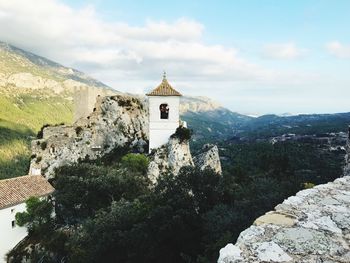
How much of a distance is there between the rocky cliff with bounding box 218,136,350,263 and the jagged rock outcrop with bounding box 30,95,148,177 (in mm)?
32789

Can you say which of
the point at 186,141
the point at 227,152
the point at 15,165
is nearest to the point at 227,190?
the point at 186,141

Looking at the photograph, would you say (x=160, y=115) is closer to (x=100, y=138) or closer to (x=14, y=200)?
(x=100, y=138)

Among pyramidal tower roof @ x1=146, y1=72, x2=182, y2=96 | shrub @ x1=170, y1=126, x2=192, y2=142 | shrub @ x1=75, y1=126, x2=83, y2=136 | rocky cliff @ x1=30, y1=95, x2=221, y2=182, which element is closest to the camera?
shrub @ x1=170, y1=126, x2=192, y2=142

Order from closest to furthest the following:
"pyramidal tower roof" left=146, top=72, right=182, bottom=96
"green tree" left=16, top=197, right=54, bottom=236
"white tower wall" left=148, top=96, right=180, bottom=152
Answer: "green tree" left=16, top=197, right=54, bottom=236 → "pyramidal tower roof" left=146, top=72, right=182, bottom=96 → "white tower wall" left=148, top=96, right=180, bottom=152

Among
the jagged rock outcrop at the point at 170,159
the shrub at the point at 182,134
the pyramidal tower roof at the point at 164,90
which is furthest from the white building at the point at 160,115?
the jagged rock outcrop at the point at 170,159

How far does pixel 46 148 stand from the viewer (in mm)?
37219

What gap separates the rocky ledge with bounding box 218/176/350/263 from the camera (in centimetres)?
453

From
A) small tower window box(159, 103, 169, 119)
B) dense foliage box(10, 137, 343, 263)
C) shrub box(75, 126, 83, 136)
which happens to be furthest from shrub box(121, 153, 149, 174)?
shrub box(75, 126, 83, 136)

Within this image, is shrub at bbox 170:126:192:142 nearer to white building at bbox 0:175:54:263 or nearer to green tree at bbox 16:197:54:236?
green tree at bbox 16:197:54:236

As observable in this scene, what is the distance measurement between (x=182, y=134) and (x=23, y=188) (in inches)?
684

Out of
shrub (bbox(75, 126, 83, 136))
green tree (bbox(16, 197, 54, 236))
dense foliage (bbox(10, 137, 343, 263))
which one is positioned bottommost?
green tree (bbox(16, 197, 54, 236))

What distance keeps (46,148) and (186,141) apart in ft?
47.5

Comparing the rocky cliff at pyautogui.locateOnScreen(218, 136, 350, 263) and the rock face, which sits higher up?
the rocky cliff at pyautogui.locateOnScreen(218, 136, 350, 263)

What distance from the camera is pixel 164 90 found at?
3509 centimetres
